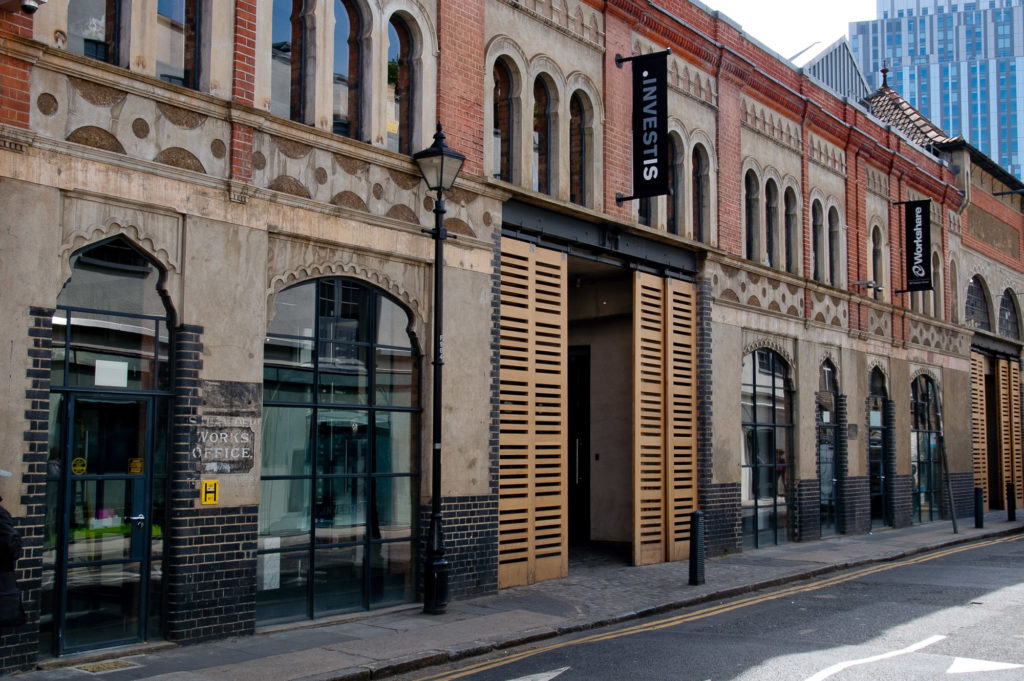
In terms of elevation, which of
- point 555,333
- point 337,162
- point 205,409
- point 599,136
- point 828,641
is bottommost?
point 828,641

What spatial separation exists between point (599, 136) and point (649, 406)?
483 centimetres

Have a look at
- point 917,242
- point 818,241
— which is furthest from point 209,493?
point 917,242

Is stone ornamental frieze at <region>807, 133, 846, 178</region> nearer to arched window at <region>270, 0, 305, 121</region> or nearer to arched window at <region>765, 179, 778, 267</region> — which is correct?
arched window at <region>765, 179, 778, 267</region>

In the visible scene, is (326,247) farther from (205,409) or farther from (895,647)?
(895,647)

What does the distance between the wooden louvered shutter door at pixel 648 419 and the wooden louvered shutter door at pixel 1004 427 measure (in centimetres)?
2111

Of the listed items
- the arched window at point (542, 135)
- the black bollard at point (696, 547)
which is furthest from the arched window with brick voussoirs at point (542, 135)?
the black bollard at point (696, 547)

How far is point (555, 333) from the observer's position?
15867 millimetres

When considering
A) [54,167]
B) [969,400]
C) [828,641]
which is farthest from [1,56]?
[969,400]

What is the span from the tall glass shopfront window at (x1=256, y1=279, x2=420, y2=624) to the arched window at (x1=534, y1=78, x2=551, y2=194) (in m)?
4.18

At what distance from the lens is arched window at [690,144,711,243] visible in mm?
19906

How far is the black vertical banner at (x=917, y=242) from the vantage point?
90.5 feet

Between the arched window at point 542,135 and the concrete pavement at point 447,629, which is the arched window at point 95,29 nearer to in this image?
the concrete pavement at point 447,629

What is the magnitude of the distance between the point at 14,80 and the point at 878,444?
22.7 m

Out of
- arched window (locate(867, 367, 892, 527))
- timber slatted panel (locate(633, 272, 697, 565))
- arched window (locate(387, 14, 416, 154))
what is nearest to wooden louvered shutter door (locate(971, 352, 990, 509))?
arched window (locate(867, 367, 892, 527))
